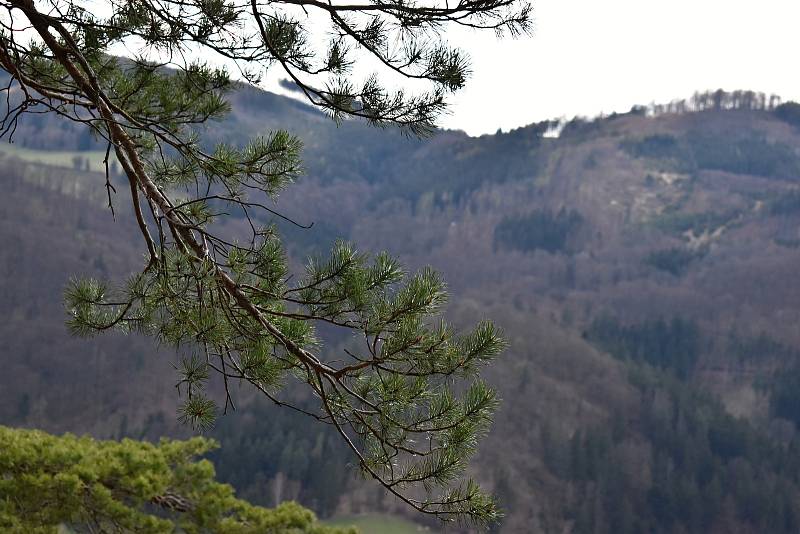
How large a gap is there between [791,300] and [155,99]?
4416 inches

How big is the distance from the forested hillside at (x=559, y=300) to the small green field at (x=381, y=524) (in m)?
1.27

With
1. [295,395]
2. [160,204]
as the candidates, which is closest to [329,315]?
[160,204]

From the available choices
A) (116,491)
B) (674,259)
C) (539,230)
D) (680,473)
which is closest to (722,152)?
(674,259)

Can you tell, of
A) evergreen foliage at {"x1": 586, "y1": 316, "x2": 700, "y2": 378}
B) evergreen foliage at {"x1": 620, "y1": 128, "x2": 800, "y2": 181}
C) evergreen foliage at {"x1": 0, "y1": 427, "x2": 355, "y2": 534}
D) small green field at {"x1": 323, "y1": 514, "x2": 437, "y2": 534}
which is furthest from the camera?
evergreen foliage at {"x1": 620, "y1": 128, "x2": 800, "y2": 181}

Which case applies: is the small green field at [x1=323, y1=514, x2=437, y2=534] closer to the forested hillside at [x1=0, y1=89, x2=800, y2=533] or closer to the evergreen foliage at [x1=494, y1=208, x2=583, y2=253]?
the forested hillside at [x1=0, y1=89, x2=800, y2=533]

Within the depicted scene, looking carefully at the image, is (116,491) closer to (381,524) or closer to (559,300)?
(381,524)

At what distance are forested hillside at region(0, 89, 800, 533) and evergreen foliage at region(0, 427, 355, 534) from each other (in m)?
23.0

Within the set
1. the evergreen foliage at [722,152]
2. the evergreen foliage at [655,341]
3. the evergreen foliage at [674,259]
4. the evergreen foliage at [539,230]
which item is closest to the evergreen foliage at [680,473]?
the evergreen foliage at [655,341]

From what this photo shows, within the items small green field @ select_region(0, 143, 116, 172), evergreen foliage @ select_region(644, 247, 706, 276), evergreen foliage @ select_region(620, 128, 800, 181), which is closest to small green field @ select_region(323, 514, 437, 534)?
evergreen foliage @ select_region(644, 247, 706, 276)

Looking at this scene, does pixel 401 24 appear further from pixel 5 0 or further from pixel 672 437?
pixel 672 437

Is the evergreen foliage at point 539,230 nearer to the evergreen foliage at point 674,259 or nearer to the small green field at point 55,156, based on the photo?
the evergreen foliage at point 674,259

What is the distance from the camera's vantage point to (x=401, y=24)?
145 inches

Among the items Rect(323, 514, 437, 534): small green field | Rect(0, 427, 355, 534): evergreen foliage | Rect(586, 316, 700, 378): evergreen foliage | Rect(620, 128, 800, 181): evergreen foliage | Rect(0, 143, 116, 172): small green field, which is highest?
Rect(620, 128, 800, 181): evergreen foliage

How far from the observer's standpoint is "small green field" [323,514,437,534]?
6425 centimetres
